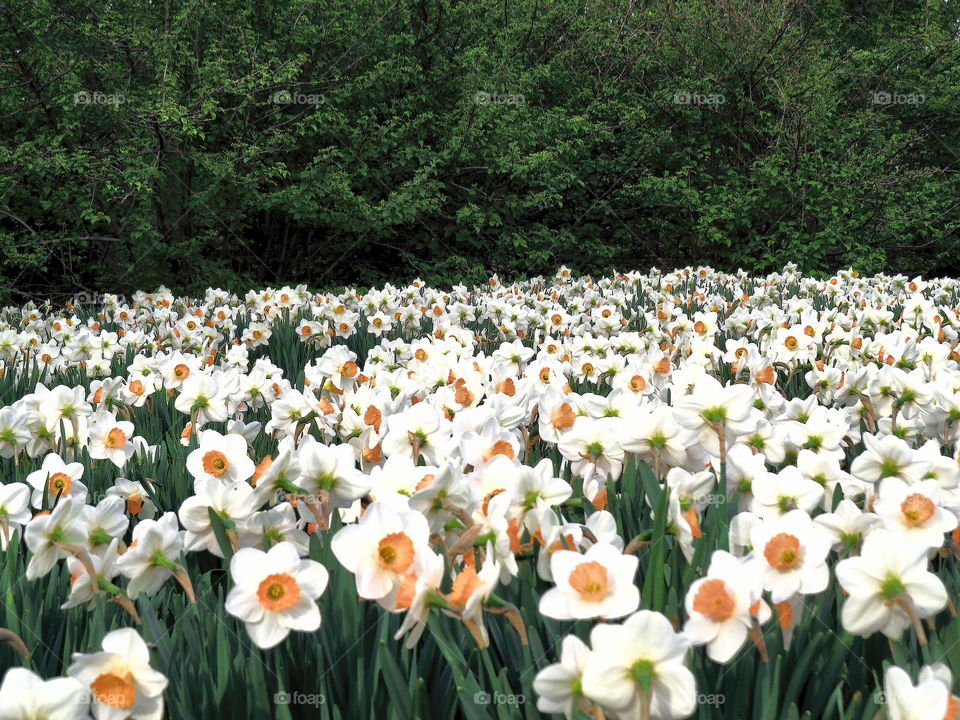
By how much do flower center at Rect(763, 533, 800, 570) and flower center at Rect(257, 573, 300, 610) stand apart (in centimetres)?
58

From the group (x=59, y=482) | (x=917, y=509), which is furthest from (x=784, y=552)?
(x=59, y=482)

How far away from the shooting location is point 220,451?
146cm

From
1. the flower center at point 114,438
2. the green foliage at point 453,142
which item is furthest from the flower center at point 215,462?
the green foliage at point 453,142

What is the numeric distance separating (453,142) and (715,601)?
842 cm

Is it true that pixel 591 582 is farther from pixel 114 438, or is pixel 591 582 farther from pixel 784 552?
pixel 114 438

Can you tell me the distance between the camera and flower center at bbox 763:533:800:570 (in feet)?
3.34

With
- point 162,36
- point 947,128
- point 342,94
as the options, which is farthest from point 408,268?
point 947,128

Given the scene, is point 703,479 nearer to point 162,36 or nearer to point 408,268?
point 162,36

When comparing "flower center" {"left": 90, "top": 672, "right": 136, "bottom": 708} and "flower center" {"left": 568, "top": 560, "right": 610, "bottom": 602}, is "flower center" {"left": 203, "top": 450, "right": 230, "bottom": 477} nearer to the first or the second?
"flower center" {"left": 90, "top": 672, "right": 136, "bottom": 708}

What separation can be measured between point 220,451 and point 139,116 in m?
6.13

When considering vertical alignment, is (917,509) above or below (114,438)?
above

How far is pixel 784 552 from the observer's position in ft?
3.35

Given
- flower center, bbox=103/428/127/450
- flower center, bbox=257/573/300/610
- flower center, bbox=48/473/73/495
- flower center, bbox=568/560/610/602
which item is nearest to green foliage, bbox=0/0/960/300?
flower center, bbox=103/428/127/450

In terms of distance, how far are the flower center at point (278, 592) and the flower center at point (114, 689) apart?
16 centimetres
